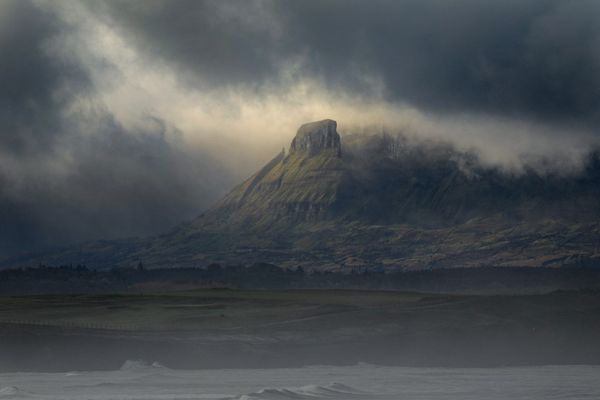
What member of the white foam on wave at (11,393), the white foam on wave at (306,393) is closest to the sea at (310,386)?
the white foam on wave at (306,393)

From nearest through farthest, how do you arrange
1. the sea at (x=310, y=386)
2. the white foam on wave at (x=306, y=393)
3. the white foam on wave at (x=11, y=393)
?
the white foam on wave at (x=306, y=393)
the white foam on wave at (x=11, y=393)
the sea at (x=310, y=386)

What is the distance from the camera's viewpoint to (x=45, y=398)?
454 feet

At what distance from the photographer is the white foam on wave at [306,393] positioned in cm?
13575

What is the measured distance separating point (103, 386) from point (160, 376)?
98.1ft

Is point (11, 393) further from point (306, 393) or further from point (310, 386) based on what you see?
point (310, 386)

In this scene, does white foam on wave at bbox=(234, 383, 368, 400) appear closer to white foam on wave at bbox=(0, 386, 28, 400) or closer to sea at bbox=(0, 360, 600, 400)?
sea at bbox=(0, 360, 600, 400)

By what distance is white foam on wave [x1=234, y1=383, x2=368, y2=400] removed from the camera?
445ft

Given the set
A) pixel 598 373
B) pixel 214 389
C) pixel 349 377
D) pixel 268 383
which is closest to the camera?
pixel 214 389

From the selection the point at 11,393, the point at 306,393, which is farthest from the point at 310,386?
the point at 11,393

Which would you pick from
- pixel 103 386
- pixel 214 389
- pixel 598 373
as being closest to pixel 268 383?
pixel 214 389

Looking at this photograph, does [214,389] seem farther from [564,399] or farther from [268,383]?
[564,399]

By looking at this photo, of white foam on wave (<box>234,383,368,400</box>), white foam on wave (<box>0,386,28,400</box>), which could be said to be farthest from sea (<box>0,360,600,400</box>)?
white foam on wave (<box>0,386,28,400</box>)

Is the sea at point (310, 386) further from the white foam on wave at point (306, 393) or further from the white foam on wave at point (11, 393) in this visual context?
the white foam on wave at point (11, 393)

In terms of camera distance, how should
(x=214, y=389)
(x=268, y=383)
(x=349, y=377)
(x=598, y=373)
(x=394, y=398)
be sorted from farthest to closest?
(x=598, y=373) → (x=349, y=377) → (x=268, y=383) → (x=214, y=389) → (x=394, y=398)
